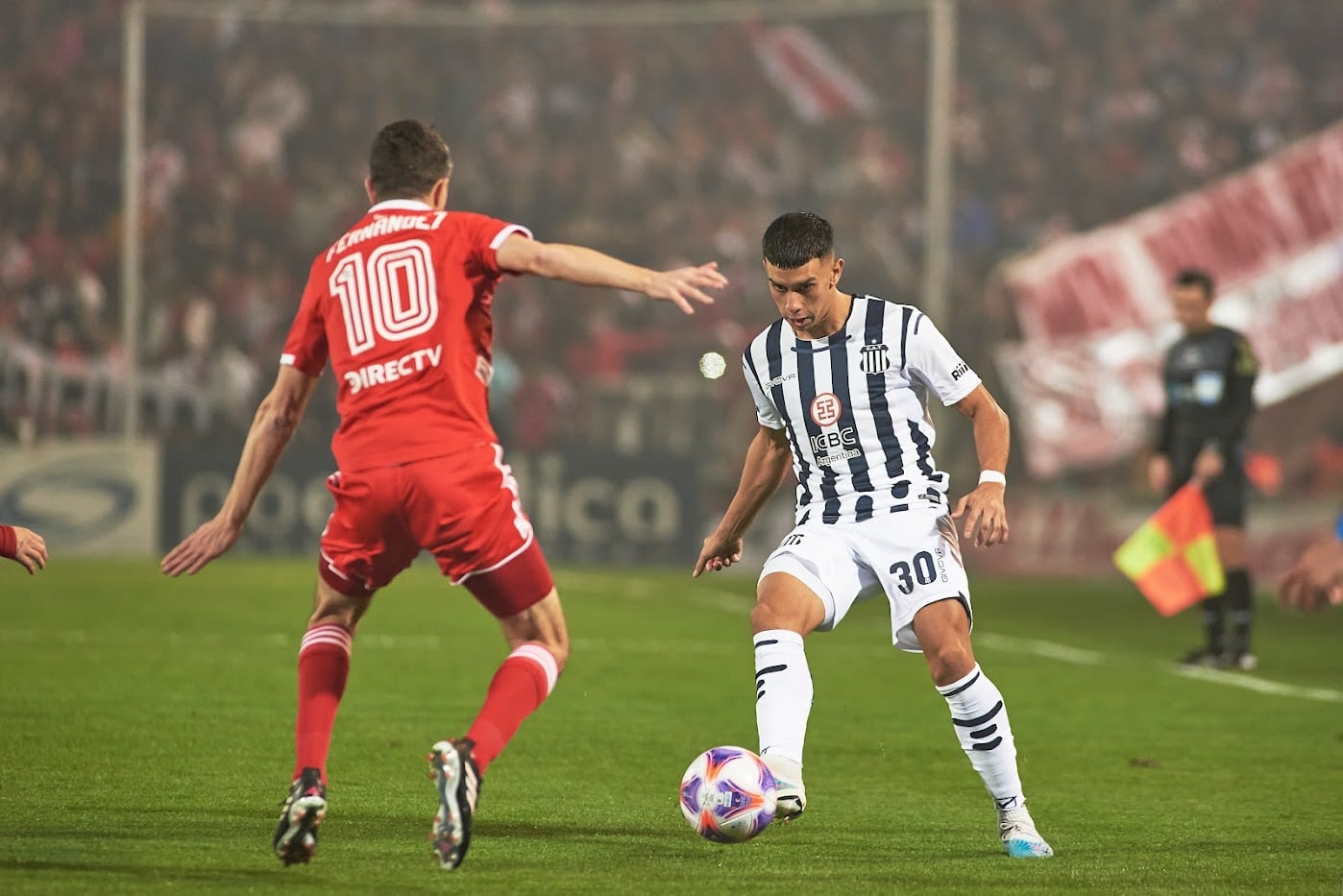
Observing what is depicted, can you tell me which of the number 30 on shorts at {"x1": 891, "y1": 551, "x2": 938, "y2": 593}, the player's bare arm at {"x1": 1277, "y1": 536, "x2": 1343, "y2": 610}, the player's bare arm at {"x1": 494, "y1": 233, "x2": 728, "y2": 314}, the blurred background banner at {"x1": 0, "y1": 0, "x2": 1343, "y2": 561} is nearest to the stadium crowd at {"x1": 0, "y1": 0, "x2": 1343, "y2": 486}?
the blurred background banner at {"x1": 0, "y1": 0, "x2": 1343, "y2": 561}

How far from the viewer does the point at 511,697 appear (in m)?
5.17

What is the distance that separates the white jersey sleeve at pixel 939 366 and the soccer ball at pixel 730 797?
122 cm

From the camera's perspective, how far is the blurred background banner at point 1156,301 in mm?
20406

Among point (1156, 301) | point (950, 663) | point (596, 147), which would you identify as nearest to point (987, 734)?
point (950, 663)

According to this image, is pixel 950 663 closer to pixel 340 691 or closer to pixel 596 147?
pixel 340 691

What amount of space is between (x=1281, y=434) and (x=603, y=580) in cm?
730

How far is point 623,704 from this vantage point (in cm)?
926

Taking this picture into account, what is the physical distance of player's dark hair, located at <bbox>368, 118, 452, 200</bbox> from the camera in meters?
5.35

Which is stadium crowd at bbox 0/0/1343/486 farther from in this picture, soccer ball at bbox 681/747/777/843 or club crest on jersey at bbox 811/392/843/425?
soccer ball at bbox 681/747/777/843

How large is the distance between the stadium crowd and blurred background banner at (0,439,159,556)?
95cm

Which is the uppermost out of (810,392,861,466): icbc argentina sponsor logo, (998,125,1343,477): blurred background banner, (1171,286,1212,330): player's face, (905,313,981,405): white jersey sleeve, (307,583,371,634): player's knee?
(998,125,1343,477): blurred background banner

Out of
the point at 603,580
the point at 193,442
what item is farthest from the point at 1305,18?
the point at 193,442

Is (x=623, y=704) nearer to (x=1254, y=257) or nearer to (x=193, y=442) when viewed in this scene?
(x=193, y=442)

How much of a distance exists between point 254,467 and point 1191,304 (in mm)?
7479
